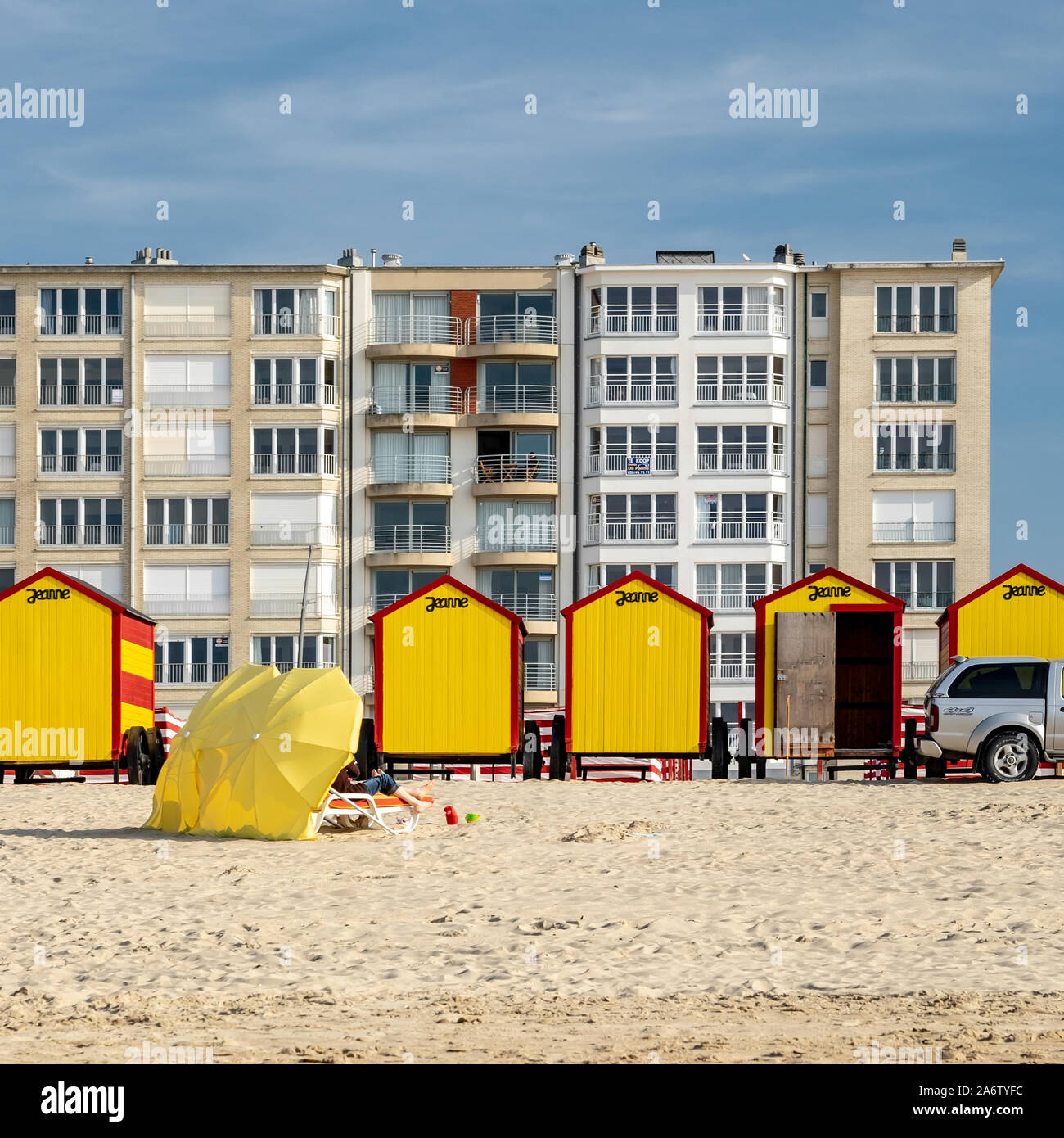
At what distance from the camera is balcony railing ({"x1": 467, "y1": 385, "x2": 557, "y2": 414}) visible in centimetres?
6775

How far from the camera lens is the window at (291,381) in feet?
220

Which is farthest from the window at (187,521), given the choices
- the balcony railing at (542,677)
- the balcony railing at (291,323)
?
the balcony railing at (542,677)

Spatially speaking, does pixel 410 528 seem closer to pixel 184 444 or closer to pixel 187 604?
pixel 187 604

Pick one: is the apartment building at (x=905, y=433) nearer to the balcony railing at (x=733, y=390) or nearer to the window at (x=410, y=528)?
the balcony railing at (x=733, y=390)

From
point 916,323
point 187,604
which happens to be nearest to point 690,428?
point 916,323

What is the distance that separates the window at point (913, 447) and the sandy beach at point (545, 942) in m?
47.9

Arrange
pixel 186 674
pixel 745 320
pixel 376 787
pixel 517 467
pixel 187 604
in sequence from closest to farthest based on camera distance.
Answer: pixel 376 787 → pixel 186 674 → pixel 187 604 → pixel 517 467 → pixel 745 320

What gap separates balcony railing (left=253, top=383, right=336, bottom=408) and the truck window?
1760 inches

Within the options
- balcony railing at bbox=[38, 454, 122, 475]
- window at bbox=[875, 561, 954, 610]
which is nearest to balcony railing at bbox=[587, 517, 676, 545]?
window at bbox=[875, 561, 954, 610]

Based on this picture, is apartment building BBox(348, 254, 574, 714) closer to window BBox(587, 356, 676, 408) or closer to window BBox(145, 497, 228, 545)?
window BBox(587, 356, 676, 408)

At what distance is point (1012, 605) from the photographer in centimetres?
3053

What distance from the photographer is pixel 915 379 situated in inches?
2643

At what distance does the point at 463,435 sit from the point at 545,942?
5646 cm
